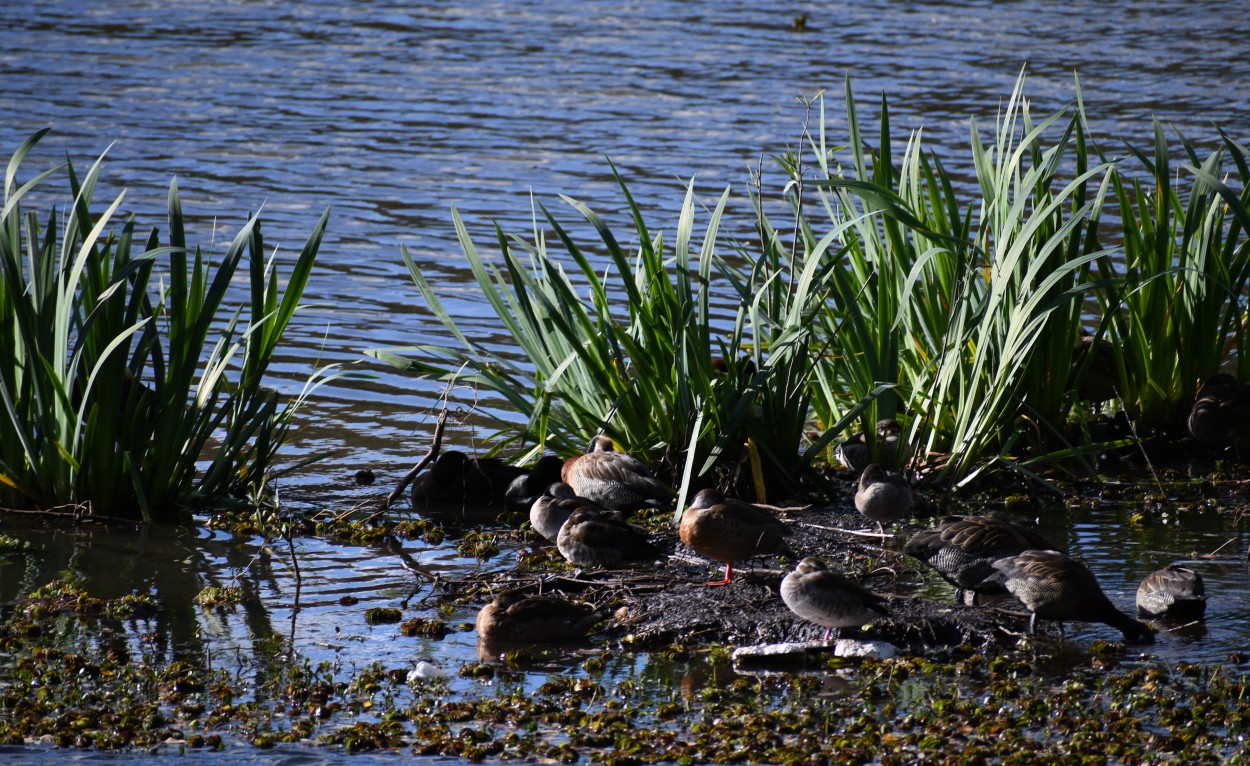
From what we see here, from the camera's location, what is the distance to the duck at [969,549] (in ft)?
19.5

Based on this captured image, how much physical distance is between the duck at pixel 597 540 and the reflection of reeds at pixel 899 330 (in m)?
0.45

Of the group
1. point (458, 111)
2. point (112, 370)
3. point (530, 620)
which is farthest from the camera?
point (458, 111)

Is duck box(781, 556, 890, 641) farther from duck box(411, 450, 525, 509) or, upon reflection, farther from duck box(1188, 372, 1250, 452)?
duck box(1188, 372, 1250, 452)

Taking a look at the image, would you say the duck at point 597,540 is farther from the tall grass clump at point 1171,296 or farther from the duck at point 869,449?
the tall grass clump at point 1171,296

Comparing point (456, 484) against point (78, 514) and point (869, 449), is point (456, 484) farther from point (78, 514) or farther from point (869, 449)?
point (869, 449)

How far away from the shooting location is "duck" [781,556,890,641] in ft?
18.2

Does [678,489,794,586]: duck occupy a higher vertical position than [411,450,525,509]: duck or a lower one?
higher

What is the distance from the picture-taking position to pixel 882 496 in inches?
267

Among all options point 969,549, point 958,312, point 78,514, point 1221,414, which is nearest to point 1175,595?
point 969,549

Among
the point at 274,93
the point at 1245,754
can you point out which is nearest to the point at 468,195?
the point at 274,93

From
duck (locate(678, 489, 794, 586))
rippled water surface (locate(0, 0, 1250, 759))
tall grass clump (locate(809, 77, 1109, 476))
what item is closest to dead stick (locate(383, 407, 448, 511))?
rippled water surface (locate(0, 0, 1250, 759))

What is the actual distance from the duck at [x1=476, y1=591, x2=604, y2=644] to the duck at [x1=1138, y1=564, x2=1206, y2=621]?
211 centimetres

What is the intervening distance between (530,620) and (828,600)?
1.08 metres

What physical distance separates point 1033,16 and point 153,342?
24.6m
